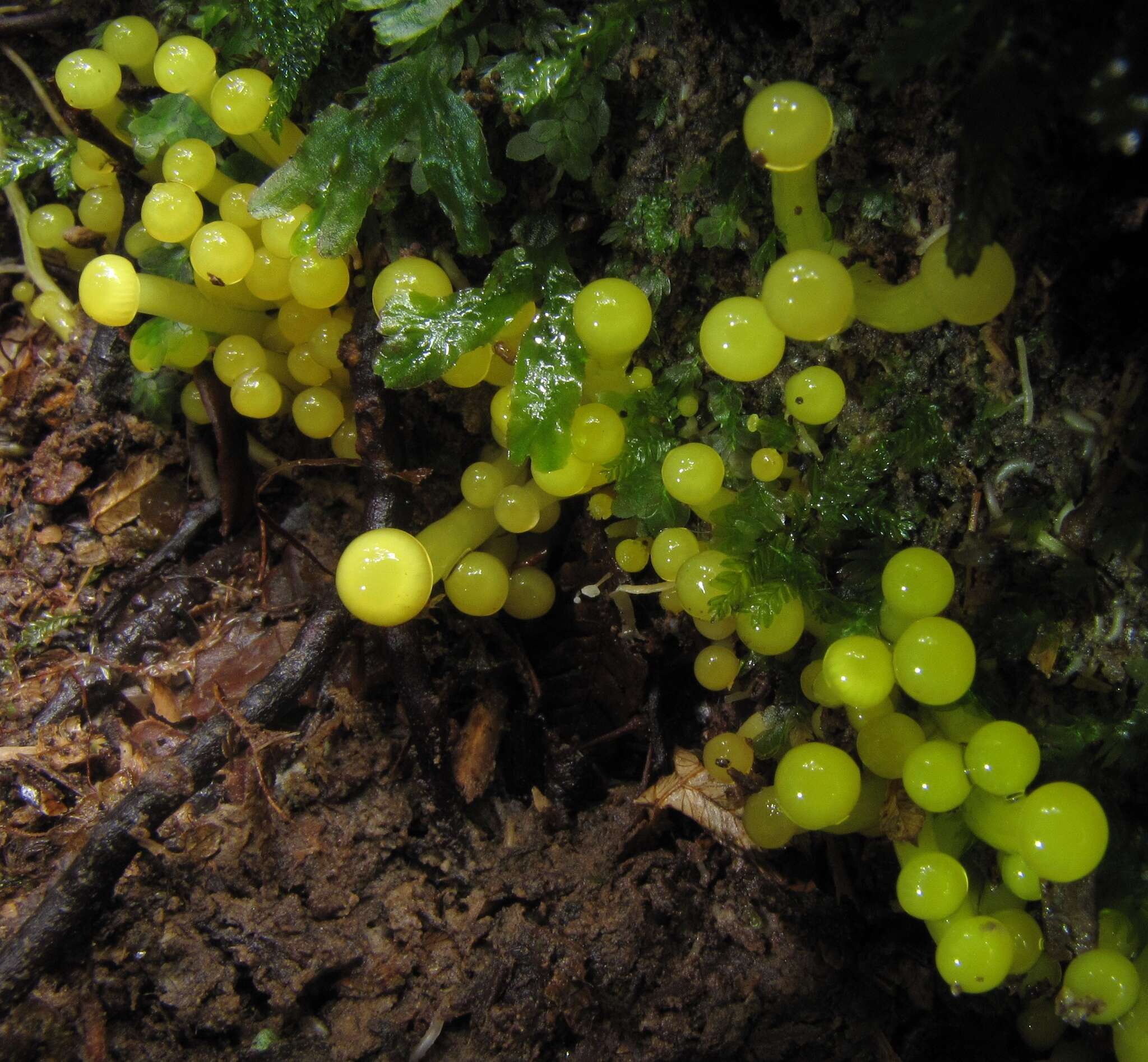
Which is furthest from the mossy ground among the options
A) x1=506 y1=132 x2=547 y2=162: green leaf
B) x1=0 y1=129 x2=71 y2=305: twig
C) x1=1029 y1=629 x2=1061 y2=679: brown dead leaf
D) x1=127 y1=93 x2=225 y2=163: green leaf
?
x1=127 y1=93 x2=225 y2=163: green leaf

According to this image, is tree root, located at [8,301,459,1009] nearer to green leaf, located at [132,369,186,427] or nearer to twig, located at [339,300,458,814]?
twig, located at [339,300,458,814]

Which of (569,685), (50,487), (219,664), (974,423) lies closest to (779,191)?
(974,423)

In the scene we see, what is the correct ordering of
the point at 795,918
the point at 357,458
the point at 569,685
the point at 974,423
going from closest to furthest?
1. the point at 974,423
2. the point at 795,918
3. the point at 357,458
4. the point at 569,685

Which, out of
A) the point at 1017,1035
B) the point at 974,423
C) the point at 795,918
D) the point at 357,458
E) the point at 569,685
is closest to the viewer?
the point at 974,423

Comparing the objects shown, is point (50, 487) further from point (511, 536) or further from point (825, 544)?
point (825, 544)

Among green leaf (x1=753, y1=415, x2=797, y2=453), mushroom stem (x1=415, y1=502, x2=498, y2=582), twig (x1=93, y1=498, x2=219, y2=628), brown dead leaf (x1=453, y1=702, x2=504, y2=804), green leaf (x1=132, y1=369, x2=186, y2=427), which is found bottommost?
brown dead leaf (x1=453, y1=702, x2=504, y2=804)

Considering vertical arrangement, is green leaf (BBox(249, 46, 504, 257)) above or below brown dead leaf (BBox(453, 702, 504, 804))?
above

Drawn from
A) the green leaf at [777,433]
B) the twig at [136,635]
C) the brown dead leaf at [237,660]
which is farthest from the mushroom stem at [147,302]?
the green leaf at [777,433]

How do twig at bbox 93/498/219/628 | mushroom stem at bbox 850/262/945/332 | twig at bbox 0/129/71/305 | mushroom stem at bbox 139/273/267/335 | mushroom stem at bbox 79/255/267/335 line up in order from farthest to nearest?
twig at bbox 0/129/71/305 < twig at bbox 93/498/219/628 < mushroom stem at bbox 139/273/267/335 < mushroom stem at bbox 79/255/267/335 < mushroom stem at bbox 850/262/945/332
